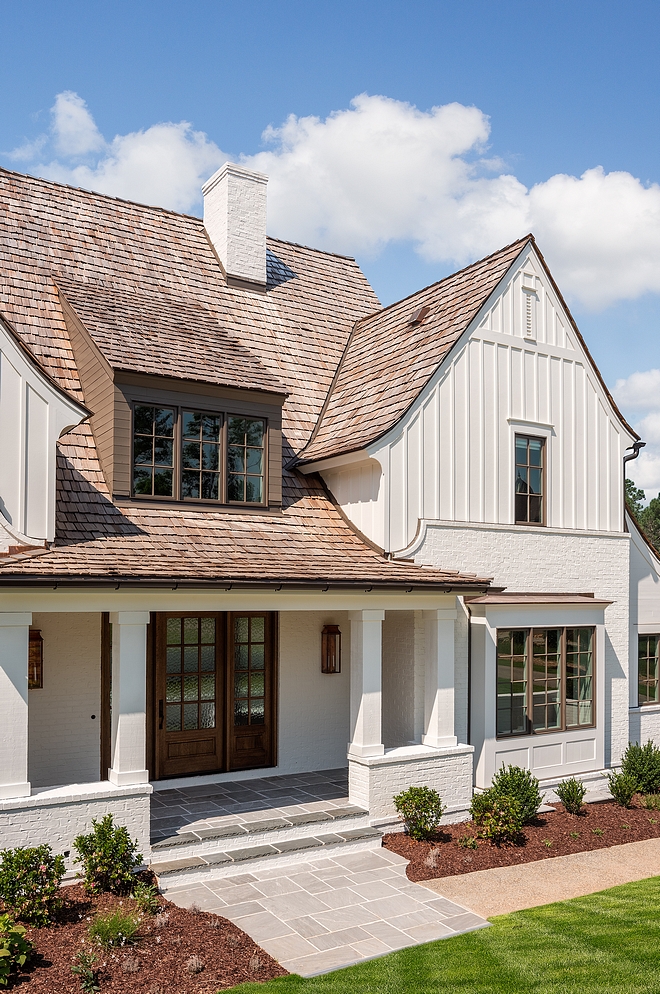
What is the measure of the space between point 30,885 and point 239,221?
12417 millimetres

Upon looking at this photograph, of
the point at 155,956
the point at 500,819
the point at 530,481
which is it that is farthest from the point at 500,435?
the point at 155,956

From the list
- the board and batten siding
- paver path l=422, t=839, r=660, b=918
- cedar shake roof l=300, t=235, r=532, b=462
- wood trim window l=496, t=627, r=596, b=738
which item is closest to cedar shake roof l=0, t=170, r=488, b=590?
cedar shake roof l=300, t=235, r=532, b=462

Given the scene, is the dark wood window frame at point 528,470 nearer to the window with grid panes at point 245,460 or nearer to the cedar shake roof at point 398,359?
the cedar shake roof at point 398,359

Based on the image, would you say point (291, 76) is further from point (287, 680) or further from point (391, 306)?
point (287, 680)

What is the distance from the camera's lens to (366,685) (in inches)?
430

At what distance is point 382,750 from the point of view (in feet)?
35.8

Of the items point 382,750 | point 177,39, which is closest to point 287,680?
point 382,750

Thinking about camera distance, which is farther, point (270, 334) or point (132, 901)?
point (270, 334)

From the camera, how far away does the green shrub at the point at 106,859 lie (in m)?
8.36

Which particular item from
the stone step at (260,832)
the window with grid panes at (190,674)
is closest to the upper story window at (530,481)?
the window with grid panes at (190,674)

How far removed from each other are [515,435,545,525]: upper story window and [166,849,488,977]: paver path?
610 centimetres

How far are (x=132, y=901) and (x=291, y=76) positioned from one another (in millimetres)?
9664

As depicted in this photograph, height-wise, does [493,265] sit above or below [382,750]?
above

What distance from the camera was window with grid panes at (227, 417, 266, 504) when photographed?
12016mm
